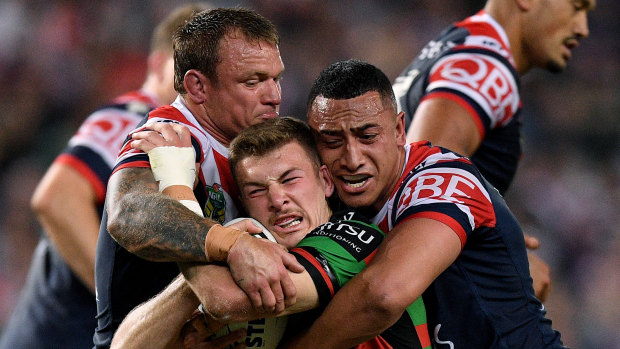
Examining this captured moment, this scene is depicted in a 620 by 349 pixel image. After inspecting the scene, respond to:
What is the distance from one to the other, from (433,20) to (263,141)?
6818 millimetres

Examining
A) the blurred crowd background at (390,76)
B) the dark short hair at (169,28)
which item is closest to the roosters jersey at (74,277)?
the dark short hair at (169,28)

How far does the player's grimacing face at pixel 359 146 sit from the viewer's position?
2.86 m

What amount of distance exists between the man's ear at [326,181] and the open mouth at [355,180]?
7 cm

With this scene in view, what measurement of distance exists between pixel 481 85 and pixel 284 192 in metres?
1.59

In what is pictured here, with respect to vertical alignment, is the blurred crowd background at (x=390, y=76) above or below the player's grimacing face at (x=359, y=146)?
below

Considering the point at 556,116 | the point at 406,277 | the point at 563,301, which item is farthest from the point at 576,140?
the point at 406,277

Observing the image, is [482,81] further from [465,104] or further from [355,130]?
[355,130]

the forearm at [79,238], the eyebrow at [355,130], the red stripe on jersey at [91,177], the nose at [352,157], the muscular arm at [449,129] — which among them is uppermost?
the eyebrow at [355,130]

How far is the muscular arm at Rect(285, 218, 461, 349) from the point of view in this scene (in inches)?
93.2

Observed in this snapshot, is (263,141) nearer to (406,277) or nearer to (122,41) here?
(406,277)

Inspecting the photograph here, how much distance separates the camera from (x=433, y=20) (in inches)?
363

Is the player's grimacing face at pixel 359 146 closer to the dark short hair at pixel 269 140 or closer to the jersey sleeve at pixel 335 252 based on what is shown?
the dark short hair at pixel 269 140

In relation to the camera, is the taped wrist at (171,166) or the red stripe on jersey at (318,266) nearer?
the red stripe on jersey at (318,266)

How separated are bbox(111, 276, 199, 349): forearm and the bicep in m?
1.60
